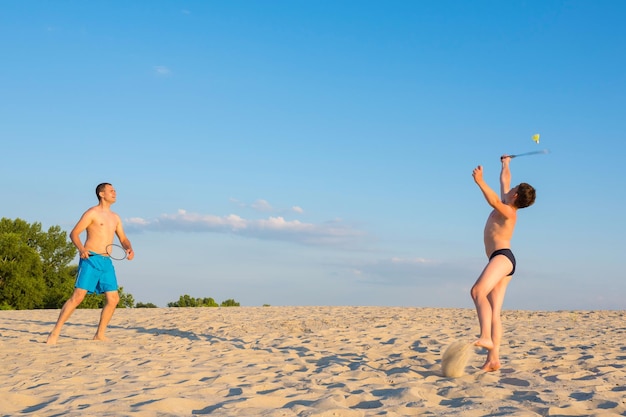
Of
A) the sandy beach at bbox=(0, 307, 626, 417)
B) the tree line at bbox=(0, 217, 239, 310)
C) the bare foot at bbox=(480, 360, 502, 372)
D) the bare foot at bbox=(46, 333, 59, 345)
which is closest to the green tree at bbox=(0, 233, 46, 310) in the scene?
the tree line at bbox=(0, 217, 239, 310)

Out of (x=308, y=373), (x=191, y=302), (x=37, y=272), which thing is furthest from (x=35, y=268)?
(x=308, y=373)

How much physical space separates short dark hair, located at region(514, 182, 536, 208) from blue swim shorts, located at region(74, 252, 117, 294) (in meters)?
5.72

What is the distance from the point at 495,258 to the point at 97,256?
5.58 m

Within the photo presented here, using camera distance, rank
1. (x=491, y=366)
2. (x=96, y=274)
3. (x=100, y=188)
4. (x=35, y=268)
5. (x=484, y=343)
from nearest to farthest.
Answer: (x=484, y=343), (x=491, y=366), (x=96, y=274), (x=100, y=188), (x=35, y=268)

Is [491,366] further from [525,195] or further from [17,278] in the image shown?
[17,278]

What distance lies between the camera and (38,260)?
102 ft

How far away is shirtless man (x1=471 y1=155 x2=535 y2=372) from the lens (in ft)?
18.4

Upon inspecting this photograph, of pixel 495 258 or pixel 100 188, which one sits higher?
pixel 100 188

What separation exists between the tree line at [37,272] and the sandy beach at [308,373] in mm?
20059

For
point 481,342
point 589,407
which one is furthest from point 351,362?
point 589,407

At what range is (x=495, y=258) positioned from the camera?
577 cm

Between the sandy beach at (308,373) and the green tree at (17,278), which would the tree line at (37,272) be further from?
the sandy beach at (308,373)

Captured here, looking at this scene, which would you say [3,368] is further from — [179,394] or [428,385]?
[428,385]

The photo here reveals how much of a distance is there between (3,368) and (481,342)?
5.27 meters
